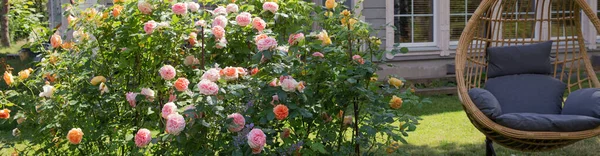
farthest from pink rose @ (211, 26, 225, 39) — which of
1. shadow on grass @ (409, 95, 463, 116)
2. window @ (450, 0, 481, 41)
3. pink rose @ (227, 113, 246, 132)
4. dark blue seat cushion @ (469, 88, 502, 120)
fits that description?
window @ (450, 0, 481, 41)

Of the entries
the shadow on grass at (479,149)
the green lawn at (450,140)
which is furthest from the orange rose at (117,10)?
the shadow on grass at (479,149)

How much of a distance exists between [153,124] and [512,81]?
8.18ft

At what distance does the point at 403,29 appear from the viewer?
9.09 m

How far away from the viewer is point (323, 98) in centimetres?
291

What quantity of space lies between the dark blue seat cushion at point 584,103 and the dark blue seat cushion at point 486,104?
1.57 ft

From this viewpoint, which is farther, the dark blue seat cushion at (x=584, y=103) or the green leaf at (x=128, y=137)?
the dark blue seat cushion at (x=584, y=103)

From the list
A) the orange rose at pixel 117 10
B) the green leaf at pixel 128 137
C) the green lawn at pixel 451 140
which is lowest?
the green lawn at pixel 451 140

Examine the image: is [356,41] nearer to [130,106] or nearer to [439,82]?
[130,106]

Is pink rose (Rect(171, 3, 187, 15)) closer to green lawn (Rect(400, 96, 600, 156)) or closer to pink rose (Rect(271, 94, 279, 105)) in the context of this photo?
pink rose (Rect(271, 94, 279, 105))

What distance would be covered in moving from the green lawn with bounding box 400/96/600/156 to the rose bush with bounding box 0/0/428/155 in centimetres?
187

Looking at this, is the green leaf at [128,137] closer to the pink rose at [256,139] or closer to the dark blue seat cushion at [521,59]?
the pink rose at [256,139]

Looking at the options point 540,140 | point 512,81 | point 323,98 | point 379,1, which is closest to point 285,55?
point 323,98

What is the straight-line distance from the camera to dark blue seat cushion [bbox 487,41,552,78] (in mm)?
4734

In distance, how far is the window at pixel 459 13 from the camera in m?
9.30
